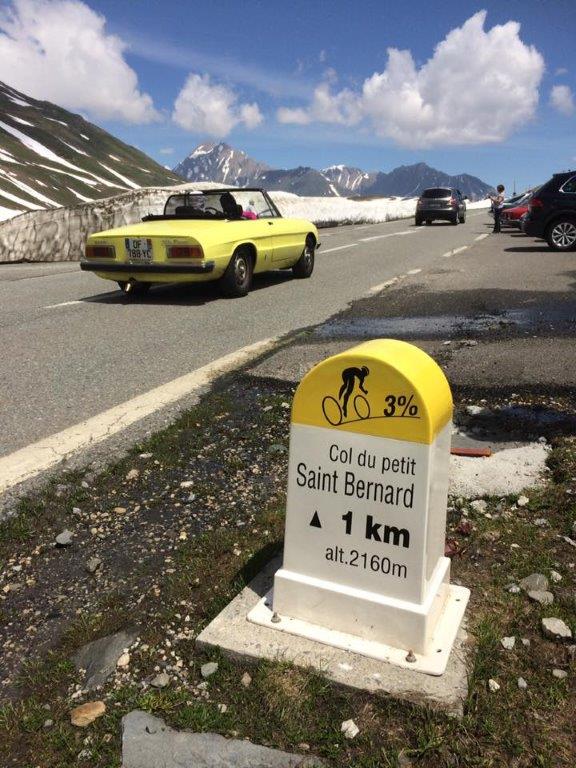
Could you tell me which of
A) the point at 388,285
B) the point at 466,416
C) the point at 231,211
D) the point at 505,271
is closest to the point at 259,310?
the point at 231,211

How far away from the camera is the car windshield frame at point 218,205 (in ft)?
30.2

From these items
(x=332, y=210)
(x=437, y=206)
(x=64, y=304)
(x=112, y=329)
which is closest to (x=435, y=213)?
(x=437, y=206)

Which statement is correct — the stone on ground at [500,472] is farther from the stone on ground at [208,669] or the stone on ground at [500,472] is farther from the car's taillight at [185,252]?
the car's taillight at [185,252]

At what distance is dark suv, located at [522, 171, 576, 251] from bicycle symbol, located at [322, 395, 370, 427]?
1390 centimetres

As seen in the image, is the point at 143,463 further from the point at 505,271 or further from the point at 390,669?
the point at 505,271

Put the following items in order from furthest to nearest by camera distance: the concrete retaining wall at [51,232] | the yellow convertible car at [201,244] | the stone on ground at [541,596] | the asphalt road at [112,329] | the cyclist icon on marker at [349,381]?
the concrete retaining wall at [51,232] < the yellow convertible car at [201,244] < the asphalt road at [112,329] < the stone on ground at [541,596] < the cyclist icon on marker at [349,381]

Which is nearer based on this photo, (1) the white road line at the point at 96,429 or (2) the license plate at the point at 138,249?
(1) the white road line at the point at 96,429

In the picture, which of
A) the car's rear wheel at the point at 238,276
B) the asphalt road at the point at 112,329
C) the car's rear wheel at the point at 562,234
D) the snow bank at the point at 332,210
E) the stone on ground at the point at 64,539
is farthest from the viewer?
the snow bank at the point at 332,210

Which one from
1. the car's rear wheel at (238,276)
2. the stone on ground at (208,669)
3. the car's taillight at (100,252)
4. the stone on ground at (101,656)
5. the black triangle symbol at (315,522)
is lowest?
the stone on ground at (101,656)

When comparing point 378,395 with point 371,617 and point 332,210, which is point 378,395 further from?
point 332,210

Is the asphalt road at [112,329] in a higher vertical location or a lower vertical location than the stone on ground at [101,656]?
higher

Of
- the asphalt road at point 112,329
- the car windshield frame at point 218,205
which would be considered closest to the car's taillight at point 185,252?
the asphalt road at point 112,329

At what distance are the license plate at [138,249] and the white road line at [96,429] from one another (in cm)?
341

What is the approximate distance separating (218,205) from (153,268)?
1.71 meters
